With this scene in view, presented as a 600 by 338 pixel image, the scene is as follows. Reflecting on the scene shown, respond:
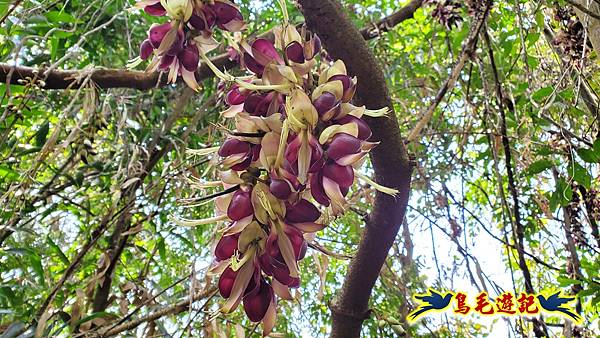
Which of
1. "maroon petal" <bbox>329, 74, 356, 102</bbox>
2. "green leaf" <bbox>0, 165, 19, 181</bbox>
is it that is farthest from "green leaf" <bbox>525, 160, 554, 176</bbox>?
"green leaf" <bbox>0, 165, 19, 181</bbox>

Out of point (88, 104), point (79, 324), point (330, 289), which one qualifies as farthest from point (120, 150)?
point (330, 289)

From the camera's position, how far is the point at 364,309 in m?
0.81

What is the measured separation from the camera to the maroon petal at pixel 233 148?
0.44 m

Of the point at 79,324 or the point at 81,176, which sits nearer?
the point at 79,324

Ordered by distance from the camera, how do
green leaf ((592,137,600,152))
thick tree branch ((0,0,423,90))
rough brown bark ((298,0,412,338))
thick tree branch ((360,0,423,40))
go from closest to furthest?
1. rough brown bark ((298,0,412,338))
2. thick tree branch ((0,0,423,90))
3. green leaf ((592,137,600,152))
4. thick tree branch ((360,0,423,40))

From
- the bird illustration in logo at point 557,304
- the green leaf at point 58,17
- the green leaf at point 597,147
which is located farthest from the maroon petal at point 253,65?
the bird illustration in logo at point 557,304

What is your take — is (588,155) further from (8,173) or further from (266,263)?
(8,173)

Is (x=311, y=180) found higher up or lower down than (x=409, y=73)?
lower down

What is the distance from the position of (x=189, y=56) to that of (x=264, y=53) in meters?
0.06

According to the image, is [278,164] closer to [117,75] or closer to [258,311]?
[258,311]

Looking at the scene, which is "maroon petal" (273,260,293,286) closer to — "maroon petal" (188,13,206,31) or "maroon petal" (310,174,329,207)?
"maroon petal" (310,174,329,207)

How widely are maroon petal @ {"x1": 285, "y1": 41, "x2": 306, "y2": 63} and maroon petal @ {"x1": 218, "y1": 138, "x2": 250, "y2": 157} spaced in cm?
9

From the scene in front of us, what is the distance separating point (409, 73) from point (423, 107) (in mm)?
201

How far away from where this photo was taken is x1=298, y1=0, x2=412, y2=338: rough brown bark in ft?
2.02
